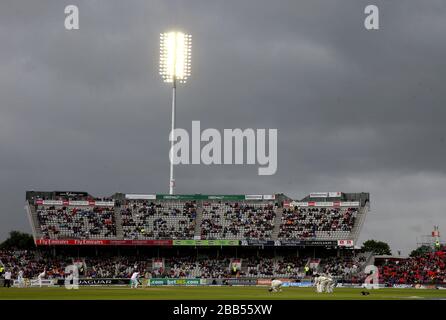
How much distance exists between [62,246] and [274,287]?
54222 mm

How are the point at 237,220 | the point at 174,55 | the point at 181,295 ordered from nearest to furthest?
the point at 181,295 → the point at 174,55 → the point at 237,220

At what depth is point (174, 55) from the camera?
95.6 meters

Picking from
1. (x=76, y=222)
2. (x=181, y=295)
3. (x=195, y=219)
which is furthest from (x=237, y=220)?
(x=181, y=295)

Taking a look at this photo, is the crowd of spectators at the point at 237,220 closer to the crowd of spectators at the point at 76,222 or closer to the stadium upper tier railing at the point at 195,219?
the stadium upper tier railing at the point at 195,219

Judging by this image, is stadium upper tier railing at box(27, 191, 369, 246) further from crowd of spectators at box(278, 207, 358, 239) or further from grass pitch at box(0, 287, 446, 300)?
grass pitch at box(0, 287, 446, 300)

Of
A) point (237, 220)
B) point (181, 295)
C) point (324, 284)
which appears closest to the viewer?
point (181, 295)

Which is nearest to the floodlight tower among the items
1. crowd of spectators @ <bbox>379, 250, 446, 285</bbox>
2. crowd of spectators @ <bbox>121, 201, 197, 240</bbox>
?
crowd of spectators @ <bbox>121, 201, 197, 240</bbox>

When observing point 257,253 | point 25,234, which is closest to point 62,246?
point 257,253

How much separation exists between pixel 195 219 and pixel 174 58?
25.2 meters

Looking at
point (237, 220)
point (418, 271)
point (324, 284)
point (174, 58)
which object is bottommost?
point (418, 271)

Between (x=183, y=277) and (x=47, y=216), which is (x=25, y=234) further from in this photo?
(x=183, y=277)

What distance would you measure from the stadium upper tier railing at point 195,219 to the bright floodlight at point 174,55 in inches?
765

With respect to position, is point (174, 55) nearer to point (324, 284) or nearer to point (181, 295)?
point (324, 284)

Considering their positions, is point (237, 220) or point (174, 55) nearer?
point (174, 55)
